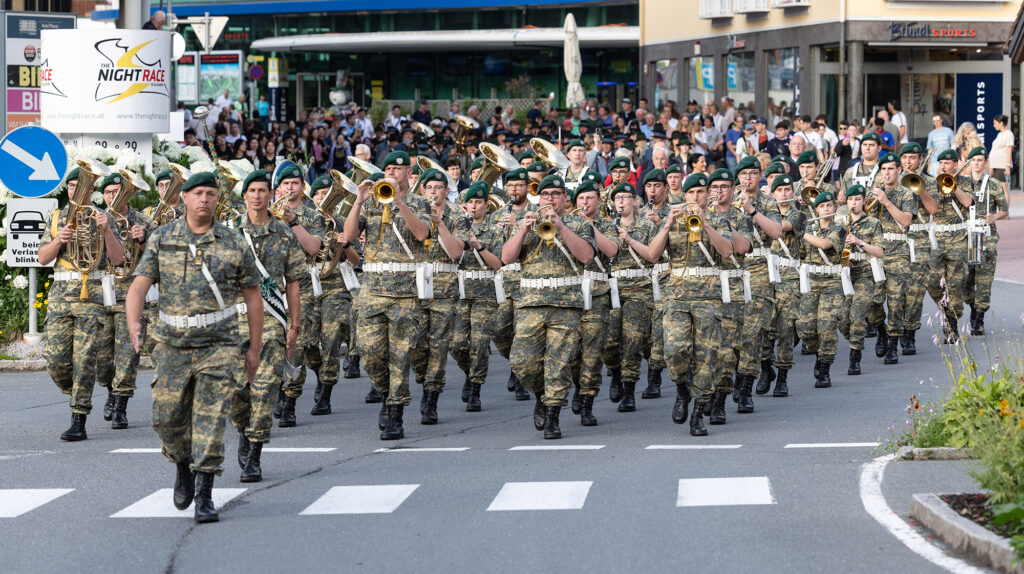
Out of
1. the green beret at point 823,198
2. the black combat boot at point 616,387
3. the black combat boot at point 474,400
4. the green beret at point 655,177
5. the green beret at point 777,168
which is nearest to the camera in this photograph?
the green beret at point 655,177

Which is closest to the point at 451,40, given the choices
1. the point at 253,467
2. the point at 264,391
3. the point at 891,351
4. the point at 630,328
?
the point at 891,351

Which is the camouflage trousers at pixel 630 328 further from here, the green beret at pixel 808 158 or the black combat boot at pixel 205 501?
the black combat boot at pixel 205 501

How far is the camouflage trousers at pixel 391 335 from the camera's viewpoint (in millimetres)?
13062

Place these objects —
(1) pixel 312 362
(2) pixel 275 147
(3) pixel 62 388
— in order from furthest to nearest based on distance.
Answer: (2) pixel 275 147 < (1) pixel 312 362 < (3) pixel 62 388

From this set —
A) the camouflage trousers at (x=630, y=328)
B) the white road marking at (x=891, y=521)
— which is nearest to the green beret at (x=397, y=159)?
the camouflage trousers at (x=630, y=328)

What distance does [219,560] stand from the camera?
8.71 metres

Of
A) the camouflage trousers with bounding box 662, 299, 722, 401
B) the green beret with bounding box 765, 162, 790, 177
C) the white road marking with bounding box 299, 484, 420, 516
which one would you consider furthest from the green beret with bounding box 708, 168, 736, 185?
the white road marking with bounding box 299, 484, 420, 516

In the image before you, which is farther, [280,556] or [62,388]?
[62,388]

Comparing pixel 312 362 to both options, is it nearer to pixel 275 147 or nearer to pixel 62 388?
pixel 62 388

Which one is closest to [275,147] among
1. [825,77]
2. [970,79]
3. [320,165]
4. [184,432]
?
[320,165]

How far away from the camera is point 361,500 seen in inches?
406

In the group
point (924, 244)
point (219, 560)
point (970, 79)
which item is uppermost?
point (970, 79)

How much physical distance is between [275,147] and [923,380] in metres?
18.8

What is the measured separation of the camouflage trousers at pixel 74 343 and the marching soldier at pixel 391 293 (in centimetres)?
211
